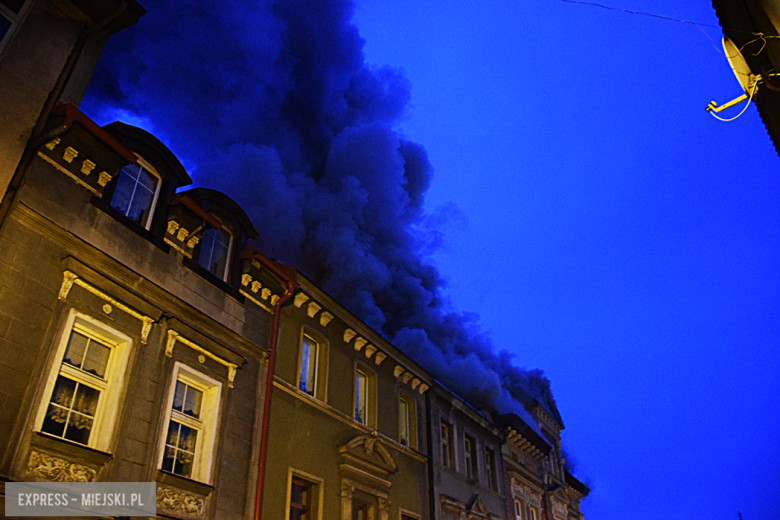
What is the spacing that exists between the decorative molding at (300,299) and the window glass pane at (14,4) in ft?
29.3

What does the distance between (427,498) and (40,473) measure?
13.9 meters

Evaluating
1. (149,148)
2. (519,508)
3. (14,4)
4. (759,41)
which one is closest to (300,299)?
(149,148)

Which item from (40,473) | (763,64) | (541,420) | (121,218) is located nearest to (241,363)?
(121,218)

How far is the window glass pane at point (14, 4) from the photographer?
10875 millimetres

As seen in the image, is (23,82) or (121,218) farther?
(121,218)

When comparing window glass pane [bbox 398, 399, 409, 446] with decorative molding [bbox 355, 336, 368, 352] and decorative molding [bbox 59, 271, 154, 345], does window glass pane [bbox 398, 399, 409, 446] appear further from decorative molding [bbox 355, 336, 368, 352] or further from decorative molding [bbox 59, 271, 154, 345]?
decorative molding [bbox 59, 271, 154, 345]

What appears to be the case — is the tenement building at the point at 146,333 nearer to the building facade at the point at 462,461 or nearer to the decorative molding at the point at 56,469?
the decorative molding at the point at 56,469

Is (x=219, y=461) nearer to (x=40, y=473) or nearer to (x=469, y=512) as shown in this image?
(x=40, y=473)

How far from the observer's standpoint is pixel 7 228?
9.59 m

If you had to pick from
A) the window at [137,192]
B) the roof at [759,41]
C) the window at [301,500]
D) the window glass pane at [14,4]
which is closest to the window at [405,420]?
the window at [301,500]

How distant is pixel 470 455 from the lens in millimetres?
24844

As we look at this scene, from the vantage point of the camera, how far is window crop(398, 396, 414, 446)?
20.3 m

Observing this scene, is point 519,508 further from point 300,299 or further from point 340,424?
point 300,299

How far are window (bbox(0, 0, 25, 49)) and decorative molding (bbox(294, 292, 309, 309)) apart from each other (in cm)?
878
